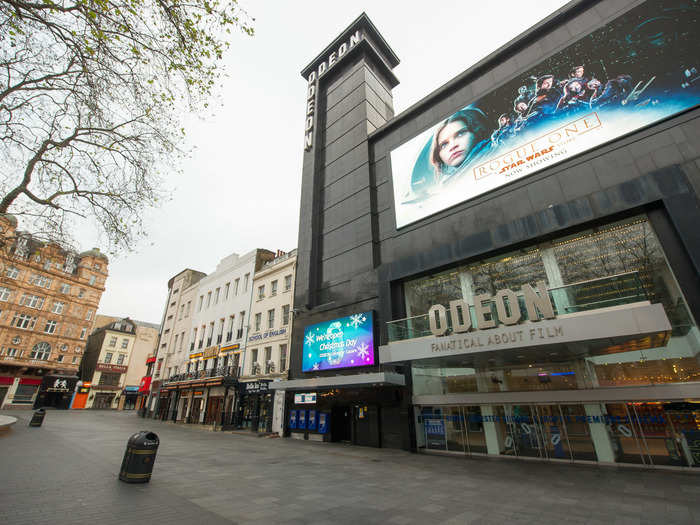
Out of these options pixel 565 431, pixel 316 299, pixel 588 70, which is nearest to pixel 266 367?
pixel 316 299

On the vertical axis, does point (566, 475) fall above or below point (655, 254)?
below

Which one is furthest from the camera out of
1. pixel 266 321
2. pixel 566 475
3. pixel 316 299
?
pixel 266 321

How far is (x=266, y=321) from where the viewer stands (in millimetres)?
27953

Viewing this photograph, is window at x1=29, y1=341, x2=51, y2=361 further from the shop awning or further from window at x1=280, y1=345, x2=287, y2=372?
the shop awning

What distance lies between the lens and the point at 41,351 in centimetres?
4394

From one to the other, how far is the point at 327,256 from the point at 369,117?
11.4 m

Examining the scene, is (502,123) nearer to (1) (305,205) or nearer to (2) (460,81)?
(2) (460,81)

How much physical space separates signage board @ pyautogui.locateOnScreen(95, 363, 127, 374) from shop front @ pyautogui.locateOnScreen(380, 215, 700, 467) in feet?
195

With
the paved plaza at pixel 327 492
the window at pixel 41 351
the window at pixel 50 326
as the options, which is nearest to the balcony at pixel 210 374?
the paved plaza at pixel 327 492

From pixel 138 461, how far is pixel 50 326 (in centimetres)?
5238

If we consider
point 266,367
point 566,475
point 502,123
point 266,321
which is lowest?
point 566,475

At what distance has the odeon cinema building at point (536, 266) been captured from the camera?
1052 cm

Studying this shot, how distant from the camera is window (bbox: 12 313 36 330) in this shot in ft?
137

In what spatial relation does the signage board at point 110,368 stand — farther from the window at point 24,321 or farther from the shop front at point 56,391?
the window at point 24,321
